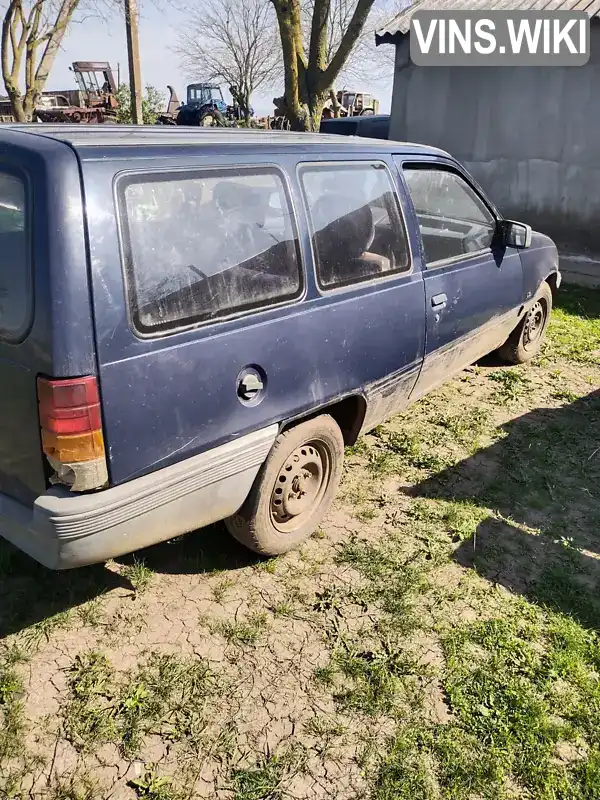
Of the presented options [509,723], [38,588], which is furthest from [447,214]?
[38,588]

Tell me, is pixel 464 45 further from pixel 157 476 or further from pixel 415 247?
pixel 157 476

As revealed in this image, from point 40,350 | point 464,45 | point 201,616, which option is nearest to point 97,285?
point 40,350

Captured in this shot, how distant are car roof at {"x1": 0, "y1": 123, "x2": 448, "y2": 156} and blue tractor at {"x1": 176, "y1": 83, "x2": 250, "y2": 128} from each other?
2271 centimetres

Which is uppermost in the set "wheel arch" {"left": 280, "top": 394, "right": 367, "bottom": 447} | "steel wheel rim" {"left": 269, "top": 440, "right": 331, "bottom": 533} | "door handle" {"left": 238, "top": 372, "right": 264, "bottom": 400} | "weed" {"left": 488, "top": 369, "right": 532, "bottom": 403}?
"door handle" {"left": 238, "top": 372, "right": 264, "bottom": 400}

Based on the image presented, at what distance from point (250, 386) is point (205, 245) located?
59cm

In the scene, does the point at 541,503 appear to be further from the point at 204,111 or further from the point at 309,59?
the point at 204,111

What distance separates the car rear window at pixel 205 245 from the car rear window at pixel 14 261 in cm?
32

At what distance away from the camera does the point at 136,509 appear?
2.31 meters

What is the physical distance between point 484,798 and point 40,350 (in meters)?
2.08

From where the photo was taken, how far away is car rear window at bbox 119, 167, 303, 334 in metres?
2.19

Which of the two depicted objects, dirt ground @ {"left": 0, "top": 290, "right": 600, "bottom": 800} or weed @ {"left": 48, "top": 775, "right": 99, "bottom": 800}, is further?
dirt ground @ {"left": 0, "top": 290, "right": 600, "bottom": 800}

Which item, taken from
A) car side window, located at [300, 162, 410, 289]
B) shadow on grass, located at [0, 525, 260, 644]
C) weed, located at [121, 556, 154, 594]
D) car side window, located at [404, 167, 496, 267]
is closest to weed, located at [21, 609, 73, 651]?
shadow on grass, located at [0, 525, 260, 644]

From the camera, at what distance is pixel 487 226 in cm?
427

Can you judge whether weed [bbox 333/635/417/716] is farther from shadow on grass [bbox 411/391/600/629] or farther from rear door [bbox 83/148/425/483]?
rear door [bbox 83/148/425/483]
